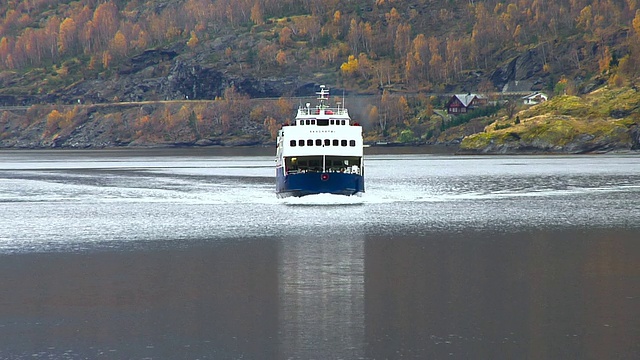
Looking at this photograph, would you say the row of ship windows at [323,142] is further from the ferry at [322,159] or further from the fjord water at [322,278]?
the fjord water at [322,278]

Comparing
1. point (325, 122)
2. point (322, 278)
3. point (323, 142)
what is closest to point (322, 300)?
point (322, 278)

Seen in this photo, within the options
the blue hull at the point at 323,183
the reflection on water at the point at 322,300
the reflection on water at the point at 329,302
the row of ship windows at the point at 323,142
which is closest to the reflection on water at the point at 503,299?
the reflection on water at the point at 329,302

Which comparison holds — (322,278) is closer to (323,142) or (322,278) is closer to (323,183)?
(323,183)

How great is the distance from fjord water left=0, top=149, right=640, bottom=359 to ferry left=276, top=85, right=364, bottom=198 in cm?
136

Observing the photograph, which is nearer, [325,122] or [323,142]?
[323,142]

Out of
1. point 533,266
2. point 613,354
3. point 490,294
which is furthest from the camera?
point 533,266

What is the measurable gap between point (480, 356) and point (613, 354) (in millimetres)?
3875

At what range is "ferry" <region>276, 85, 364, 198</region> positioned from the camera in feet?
284

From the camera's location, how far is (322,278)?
41.4 metres

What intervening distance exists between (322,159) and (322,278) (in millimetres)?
45661

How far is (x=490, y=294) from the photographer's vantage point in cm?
3678

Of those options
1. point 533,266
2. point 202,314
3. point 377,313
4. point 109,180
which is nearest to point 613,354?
point 377,313

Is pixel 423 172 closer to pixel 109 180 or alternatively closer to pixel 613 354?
pixel 109 180

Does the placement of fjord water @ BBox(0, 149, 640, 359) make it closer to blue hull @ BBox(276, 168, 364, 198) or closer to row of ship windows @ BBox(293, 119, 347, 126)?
blue hull @ BBox(276, 168, 364, 198)
